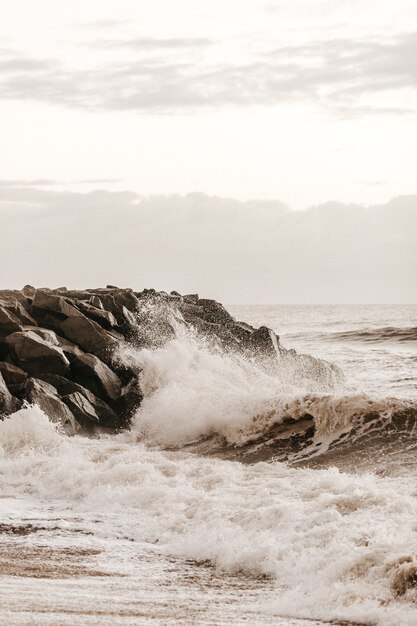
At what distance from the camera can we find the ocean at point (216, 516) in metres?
6.17

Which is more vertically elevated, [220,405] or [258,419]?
[220,405]

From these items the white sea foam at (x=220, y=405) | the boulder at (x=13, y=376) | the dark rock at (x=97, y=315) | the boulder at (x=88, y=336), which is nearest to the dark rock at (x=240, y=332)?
the white sea foam at (x=220, y=405)

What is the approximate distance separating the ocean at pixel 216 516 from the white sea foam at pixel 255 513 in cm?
2

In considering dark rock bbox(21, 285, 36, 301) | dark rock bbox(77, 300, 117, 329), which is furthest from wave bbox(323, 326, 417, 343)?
dark rock bbox(77, 300, 117, 329)

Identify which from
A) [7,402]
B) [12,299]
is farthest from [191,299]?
[7,402]

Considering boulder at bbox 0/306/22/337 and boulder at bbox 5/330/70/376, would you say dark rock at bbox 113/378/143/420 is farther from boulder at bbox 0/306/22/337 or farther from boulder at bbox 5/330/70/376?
boulder at bbox 0/306/22/337

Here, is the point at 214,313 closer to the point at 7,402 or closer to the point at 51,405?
the point at 51,405

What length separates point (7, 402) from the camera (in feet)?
43.8

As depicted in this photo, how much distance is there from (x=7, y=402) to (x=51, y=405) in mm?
681

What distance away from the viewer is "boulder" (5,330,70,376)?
49.0 feet

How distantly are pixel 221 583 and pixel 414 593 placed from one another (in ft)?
5.06

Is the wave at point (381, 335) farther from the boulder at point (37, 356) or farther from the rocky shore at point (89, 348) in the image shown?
the boulder at point (37, 356)

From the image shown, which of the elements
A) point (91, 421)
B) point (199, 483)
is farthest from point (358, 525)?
point (91, 421)

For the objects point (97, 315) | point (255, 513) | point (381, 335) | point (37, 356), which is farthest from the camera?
point (381, 335)
